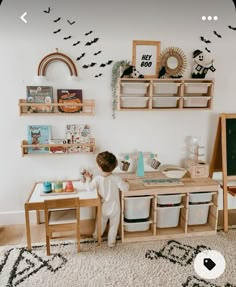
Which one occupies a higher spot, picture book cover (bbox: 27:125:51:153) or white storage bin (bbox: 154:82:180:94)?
white storage bin (bbox: 154:82:180:94)

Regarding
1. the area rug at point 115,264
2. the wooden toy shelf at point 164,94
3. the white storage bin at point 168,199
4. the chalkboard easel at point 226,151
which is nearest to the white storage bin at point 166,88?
the wooden toy shelf at point 164,94

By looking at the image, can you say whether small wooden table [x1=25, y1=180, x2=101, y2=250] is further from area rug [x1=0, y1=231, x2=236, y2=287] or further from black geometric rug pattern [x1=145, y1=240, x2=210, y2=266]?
black geometric rug pattern [x1=145, y1=240, x2=210, y2=266]

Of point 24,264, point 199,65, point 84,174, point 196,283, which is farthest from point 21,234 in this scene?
point 199,65

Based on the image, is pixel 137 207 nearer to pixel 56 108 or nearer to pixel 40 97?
pixel 56 108

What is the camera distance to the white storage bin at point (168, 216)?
101 inches

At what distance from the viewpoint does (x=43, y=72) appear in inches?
98.7

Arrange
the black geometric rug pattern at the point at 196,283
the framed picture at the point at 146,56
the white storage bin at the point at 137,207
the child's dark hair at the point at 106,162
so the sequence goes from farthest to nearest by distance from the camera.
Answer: the framed picture at the point at 146,56 → the white storage bin at the point at 137,207 → the child's dark hair at the point at 106,162 → the black geometric rug pattern at the point at 196,283

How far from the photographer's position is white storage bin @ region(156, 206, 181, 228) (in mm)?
2570

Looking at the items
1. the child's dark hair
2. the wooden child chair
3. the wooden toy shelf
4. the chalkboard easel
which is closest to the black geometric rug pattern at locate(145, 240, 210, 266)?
the chalkboard easel

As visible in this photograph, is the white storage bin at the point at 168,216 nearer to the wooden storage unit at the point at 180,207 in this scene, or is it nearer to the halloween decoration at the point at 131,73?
the wooden storage unit at the point at 180,207

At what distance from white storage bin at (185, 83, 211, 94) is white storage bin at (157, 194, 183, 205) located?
1.09 metres

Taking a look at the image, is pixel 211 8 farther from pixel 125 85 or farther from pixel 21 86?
pixel 21 86

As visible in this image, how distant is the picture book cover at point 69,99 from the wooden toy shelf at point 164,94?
428 millimetres

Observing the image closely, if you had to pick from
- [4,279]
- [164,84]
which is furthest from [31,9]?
[4,279]
